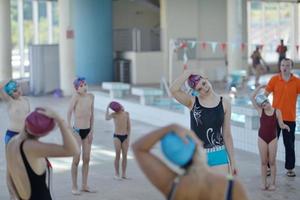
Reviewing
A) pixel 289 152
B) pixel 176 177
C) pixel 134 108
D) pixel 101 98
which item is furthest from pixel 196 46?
pixel 176 177

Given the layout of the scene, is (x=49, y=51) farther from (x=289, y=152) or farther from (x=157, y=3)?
(x=289, y=152)

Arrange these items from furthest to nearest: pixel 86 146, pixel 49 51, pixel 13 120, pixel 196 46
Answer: pixel 196 46, pixel 49 51, pixel 86 146, pixel 13 120

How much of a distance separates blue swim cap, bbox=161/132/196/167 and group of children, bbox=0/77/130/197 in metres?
3.18

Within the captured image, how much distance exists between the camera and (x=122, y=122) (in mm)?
8383

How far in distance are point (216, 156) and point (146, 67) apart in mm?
19054

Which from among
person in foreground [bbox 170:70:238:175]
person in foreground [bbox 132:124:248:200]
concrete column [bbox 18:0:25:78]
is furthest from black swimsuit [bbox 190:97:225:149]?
concrete column [bbox 18:0:25:78]

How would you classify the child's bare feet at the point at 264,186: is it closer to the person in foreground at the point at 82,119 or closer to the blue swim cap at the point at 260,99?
the blue swim cap at the point at 260,99

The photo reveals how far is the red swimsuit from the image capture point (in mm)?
7680

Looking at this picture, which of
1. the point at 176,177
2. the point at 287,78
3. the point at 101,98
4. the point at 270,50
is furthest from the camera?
the point at 270,50

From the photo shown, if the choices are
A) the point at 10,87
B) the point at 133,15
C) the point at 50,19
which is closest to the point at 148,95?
the point at 10,87

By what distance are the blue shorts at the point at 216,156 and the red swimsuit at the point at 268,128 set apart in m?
2.47

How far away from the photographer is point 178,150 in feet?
9.20

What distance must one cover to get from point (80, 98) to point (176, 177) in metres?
4.94

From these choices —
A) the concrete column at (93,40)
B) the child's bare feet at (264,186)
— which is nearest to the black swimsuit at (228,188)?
the child's bare feet at (264,186)
